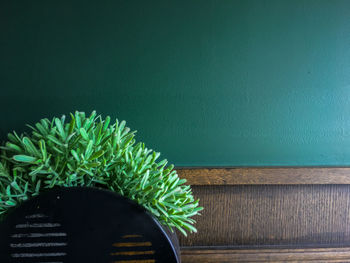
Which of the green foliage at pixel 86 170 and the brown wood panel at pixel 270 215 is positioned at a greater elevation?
the green foliage at pixel 86 170

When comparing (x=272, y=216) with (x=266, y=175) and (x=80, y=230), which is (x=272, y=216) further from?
(x=80, y=230)

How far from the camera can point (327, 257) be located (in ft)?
2.40

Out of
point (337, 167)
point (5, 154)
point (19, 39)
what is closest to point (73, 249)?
point (5, 154)

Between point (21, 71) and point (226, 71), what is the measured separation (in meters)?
0.47

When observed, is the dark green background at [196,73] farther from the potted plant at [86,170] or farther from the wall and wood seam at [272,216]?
the potted plant at [86,170]

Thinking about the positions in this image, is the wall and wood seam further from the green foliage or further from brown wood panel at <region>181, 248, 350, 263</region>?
the green foliage

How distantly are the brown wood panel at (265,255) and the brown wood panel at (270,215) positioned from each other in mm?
18

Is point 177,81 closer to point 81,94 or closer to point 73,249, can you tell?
point 81,94

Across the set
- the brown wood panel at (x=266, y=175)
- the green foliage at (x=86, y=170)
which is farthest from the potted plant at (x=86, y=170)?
the brown wood panel at (x=266, y=175)

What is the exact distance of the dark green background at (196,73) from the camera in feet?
2.13

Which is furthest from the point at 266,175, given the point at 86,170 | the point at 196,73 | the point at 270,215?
the point at 86,170

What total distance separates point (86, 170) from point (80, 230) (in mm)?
87

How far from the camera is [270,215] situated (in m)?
0.72

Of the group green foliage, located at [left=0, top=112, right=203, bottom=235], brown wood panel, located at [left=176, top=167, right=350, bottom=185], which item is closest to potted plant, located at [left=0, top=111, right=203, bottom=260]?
green foliage, located at [left=0, top=112, right=203, bottom=235]
